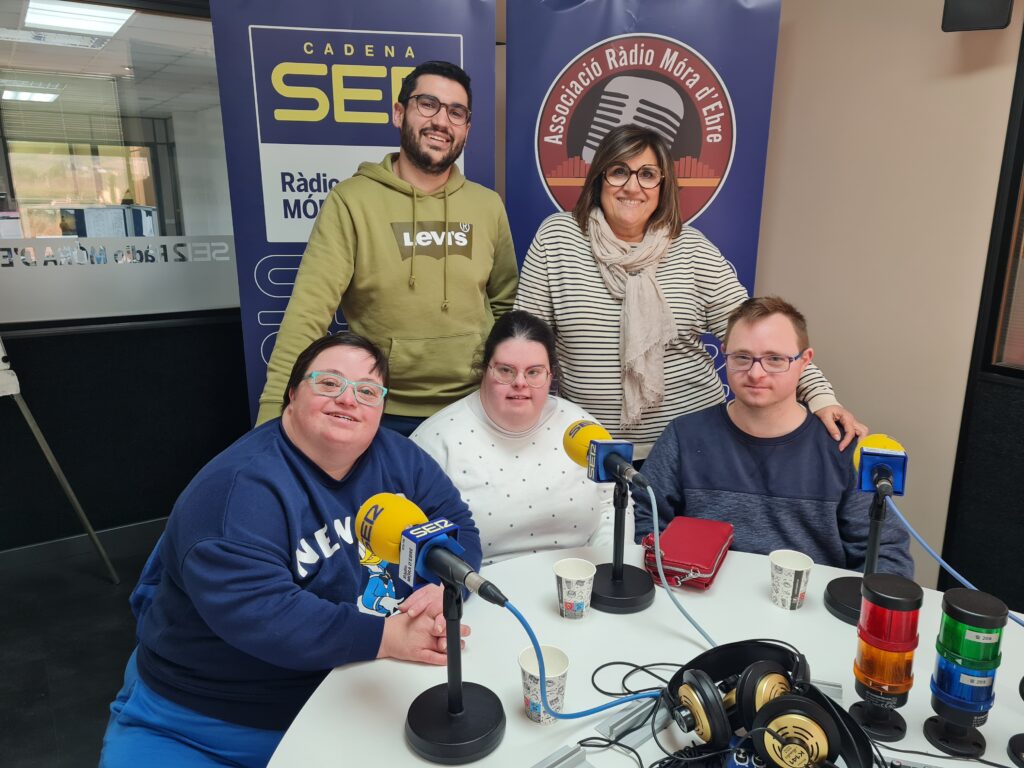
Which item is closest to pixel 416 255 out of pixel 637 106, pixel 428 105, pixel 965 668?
pixel 428 105

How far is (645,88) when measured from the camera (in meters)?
2.88

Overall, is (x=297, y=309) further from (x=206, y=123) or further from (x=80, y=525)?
(x=80, y=525)

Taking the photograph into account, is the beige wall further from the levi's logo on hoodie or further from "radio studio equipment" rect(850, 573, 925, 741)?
"radio studio equipment" rect(850, 573, 925, 741)

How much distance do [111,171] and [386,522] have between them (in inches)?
124

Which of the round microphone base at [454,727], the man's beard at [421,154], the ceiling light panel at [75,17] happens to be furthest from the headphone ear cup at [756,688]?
the ceiling light panel at [75,17]

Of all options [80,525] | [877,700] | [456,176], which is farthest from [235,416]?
[877,700]

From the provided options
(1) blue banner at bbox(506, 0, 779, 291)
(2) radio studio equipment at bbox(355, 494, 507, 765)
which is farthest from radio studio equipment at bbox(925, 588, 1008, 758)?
(1) blue banner at bbox(506, 0, 779, 291)

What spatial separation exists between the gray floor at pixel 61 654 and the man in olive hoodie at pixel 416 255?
1471 mm

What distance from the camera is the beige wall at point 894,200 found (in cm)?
263

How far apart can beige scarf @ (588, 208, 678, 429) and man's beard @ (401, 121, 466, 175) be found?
0.50m

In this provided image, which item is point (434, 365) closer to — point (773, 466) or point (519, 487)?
point (519, 487)

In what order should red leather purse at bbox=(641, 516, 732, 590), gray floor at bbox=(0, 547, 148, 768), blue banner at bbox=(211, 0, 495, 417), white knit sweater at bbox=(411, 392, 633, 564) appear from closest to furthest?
red leather purse at bbox=(641, 516, 732, 590)
white knit sweater at bbox=(411, 392, 633, 564)
gray floor at bbox=(0, 547, 148, 768)
blue banner at bbox=(211, 0, 495, 417)

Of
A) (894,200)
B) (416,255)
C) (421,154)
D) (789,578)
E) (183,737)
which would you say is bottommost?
(183,737)

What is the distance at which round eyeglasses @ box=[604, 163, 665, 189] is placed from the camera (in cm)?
223
